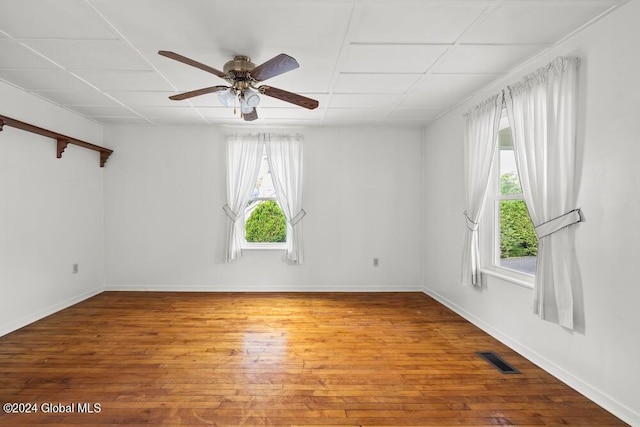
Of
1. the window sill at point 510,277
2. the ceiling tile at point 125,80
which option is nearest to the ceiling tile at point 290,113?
the ceiling tile at point 125,80

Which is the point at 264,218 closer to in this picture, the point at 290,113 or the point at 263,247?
the point at 263,247

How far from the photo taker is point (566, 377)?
233 centimetres

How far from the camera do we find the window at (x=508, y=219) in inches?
115

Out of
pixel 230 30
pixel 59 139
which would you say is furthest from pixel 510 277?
pixel 59 139

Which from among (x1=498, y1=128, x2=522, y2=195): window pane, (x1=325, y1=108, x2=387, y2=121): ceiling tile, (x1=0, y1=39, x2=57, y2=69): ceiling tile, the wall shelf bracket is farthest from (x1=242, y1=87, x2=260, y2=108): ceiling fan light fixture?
the wall shelf bracket

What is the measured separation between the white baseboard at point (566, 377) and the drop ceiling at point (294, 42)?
8.30 feet

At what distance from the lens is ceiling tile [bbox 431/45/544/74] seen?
251 centimetres

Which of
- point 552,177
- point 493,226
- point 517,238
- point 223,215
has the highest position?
point 552,177

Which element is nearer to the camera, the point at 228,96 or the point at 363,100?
the point at 228,96

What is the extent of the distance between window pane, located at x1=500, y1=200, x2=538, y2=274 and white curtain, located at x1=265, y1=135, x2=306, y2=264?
8.97ft

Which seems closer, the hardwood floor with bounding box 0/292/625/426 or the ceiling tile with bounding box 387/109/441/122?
the hardwood floor with bounding box 0/292/625/426

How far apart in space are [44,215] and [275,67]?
11.5 ft

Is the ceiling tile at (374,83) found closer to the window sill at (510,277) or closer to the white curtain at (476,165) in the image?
the white curtain at (476,165)

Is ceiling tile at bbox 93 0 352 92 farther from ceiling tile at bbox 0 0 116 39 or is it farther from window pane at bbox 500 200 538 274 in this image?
window pane at bbox 500 200 538 274
